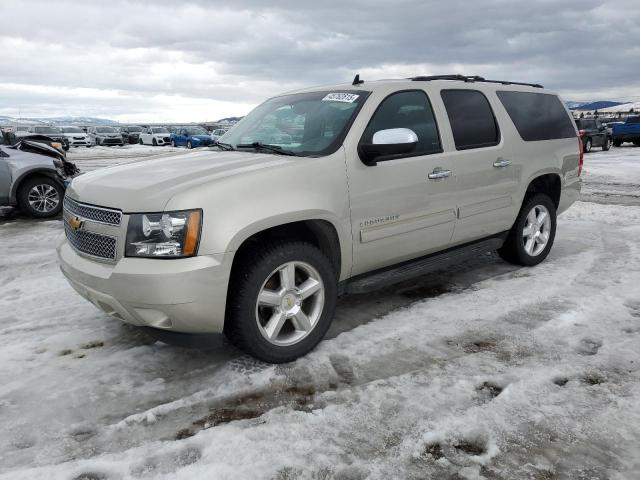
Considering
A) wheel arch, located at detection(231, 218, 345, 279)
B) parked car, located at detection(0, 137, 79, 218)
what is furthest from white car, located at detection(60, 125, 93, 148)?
wheel arch, located at detection(231, 218, 345, 279)

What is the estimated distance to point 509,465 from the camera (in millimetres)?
2375

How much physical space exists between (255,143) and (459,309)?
6.97ft

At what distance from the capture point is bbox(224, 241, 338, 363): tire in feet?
10.2

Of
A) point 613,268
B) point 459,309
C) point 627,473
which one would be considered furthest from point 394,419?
point 613,268

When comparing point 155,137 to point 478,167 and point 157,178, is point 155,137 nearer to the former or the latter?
point 478,167

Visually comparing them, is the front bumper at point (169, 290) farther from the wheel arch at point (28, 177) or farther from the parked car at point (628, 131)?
the parked car at point (628, 131)

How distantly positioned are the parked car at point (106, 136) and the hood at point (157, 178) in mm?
38417

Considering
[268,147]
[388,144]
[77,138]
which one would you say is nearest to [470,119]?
[388,144]

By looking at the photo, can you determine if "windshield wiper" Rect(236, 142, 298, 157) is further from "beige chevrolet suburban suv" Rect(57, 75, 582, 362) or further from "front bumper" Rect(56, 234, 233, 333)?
"front bumper" Rect(56, 234, 233, 333)

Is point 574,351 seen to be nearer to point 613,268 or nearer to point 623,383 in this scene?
point 623,383

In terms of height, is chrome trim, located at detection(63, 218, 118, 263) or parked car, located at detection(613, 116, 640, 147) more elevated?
parked car, located at detection(613, 116, 640, 147)

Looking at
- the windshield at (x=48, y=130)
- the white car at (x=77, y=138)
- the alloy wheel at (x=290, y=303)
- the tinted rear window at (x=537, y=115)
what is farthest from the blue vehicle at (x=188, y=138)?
the alloy wheel at (x=290, y=303)

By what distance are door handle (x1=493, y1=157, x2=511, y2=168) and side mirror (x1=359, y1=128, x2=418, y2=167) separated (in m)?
1.39

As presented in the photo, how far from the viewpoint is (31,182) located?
907 cm
